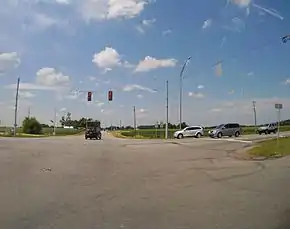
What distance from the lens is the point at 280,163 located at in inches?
816

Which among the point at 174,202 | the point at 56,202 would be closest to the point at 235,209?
the point at 174,202

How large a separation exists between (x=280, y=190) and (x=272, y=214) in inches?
153

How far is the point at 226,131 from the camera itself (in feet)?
194

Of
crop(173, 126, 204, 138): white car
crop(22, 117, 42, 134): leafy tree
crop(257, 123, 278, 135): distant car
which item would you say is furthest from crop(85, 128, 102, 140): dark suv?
crop(22, 117, 42, 134): leafy tree

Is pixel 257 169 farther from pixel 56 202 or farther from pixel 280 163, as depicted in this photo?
pixel 56 202

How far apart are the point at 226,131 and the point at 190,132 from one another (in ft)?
17.8

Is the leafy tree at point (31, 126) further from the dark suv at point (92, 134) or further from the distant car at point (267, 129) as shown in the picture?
the distant car at point (267, 129)

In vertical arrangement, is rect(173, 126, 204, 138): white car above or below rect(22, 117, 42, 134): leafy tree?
below

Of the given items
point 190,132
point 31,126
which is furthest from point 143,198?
point 31,126

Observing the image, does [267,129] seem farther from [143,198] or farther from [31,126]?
[31,126]

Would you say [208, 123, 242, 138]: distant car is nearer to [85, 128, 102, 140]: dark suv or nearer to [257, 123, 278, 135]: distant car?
[257, 123, 278, 135]: distant car

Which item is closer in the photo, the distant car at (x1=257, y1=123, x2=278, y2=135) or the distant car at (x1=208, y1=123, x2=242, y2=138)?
the distant car at (x1=208, y1=123, x2=242, y2=138)

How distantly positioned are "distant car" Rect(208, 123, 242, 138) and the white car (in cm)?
287

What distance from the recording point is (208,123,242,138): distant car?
57.8m
